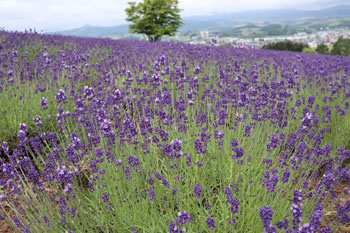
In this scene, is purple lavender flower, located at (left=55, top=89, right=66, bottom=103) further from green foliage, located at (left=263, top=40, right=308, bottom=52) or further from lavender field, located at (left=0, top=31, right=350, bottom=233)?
green foliage, located at (left=263, top=40, right=308, bottom=52)

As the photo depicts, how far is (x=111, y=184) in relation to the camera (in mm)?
2648

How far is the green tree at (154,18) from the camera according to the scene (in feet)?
92.5

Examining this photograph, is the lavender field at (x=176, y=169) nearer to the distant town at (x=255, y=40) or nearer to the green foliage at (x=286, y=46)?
the distant town at (x=255, y=40)

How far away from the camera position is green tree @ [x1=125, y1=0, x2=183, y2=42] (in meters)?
28.2

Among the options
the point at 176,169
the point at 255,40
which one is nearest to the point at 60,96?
the point at 176,169

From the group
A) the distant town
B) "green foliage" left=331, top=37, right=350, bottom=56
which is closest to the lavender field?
the distant town

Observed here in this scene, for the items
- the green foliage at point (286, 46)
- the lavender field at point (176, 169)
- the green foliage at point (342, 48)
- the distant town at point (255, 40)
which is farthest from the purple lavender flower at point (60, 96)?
the green foliage at point (286, 46)

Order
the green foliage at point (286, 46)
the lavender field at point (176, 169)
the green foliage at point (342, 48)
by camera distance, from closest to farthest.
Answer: the lavender field at point (176, 169) → the green foliage at point (342, 48) → the green foliage at point (286, 46)

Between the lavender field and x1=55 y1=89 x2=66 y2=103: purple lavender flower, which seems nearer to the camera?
the lavender field

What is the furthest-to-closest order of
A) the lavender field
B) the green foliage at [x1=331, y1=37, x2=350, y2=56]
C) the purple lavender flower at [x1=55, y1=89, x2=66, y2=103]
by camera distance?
1. the green foliage at [x1=331, y1=37, x2=350, y2=56]
2. the purple lavender flower at [x1=55, y1=89, x2=66, y2=103]
3. the lavender field

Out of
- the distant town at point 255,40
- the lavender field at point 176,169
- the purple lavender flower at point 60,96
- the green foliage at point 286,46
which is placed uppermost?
the distant town at point 255,40

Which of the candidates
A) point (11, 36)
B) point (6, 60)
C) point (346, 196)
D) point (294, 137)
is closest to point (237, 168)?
point (294, 137)

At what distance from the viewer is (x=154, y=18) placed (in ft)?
95.1

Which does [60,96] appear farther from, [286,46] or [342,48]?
[286,46]
